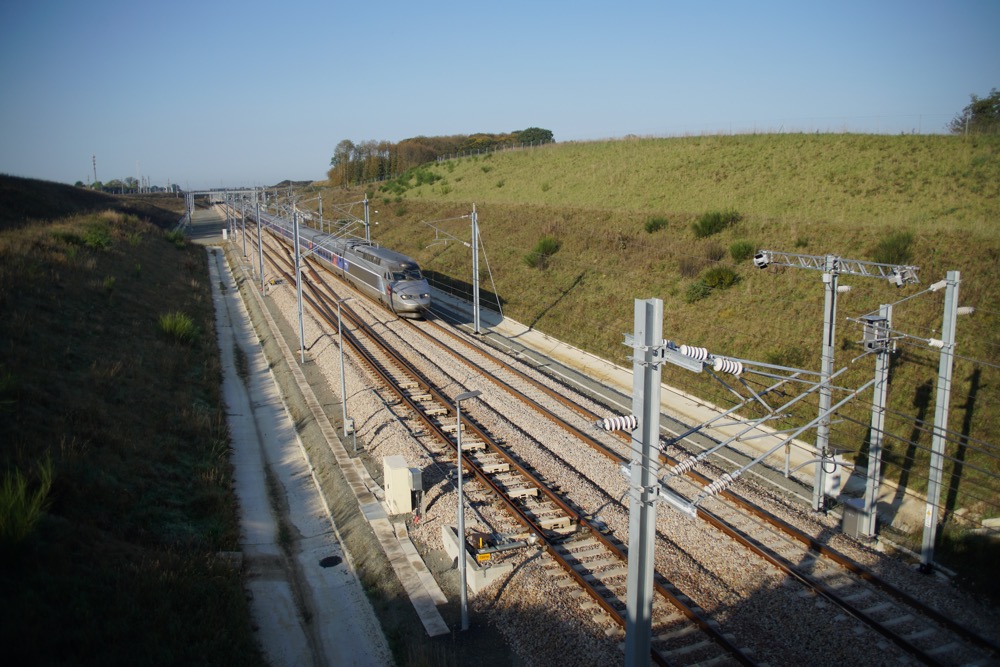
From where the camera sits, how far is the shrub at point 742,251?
Result: 2909 centimetres

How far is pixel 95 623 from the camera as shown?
9.19 metres

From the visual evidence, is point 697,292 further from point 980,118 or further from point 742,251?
point 980,118

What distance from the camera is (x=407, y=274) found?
31047 millimetres

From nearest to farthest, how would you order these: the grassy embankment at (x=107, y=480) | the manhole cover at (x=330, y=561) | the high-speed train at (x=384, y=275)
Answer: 1. the grassy embankment at (x=107, y=480)
2. the manhole cover at (x=330, y=561)
3. the high-speed train at (x=384, y=275)

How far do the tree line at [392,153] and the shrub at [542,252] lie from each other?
50271 millimetres

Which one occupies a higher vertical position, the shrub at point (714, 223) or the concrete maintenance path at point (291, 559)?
the shrub at point (714, 223)

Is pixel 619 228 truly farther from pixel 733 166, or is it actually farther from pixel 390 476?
pixel 390 476

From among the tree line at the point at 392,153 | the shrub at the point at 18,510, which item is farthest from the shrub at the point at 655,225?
the tree line at the point at 392,153

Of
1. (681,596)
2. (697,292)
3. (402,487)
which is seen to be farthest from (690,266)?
(681,596)

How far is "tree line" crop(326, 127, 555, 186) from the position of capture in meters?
97.1

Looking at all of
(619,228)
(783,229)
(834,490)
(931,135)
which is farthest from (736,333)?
(931,135)

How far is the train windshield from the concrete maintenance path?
29.5ft

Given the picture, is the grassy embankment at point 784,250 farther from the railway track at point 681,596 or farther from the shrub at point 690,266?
the railway track at point 681,596

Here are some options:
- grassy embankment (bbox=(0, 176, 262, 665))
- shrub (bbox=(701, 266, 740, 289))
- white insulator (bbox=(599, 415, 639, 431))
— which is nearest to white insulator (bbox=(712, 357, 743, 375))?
white insulator (bbox=(599, 415, 639, 431))
